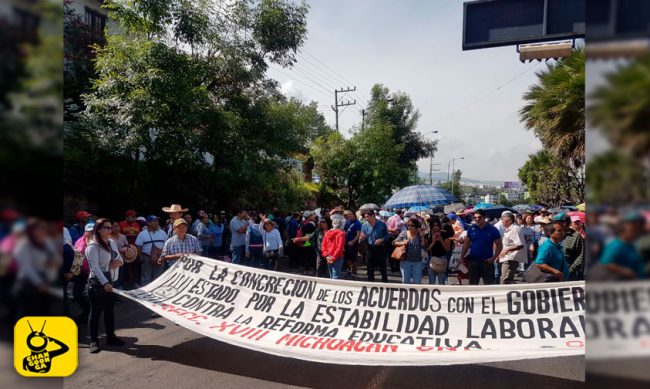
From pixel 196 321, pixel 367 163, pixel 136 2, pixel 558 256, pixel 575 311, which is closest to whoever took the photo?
pixel 575 311

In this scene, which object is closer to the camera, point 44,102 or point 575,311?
point 44,102

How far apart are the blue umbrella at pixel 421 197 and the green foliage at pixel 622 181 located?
12.1 meters

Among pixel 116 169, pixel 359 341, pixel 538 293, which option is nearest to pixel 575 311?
pixel 538 293

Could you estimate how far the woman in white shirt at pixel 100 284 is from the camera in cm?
578

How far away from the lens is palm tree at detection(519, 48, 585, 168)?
465 inches

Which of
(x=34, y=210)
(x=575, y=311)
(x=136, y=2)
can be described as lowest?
(x=575, y=311)

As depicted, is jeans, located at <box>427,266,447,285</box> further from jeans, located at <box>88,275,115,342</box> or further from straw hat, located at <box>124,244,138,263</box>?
straw hat, located at <box>124,244,138,263</box>

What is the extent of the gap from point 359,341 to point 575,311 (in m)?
2.13

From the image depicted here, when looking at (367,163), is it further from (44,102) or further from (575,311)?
(44,102)

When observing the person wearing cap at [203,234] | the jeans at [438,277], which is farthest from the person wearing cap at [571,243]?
the person wearing cap at [203,234]

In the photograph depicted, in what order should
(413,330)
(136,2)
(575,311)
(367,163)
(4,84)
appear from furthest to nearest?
(367,163) < (136,2) < (413,330) < (575,311) < (4,84)

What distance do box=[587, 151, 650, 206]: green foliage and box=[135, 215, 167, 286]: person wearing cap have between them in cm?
893

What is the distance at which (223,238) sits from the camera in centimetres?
1384

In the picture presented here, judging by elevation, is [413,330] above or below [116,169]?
below
